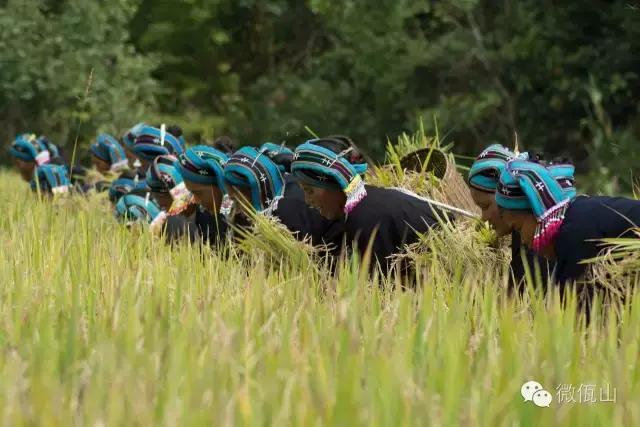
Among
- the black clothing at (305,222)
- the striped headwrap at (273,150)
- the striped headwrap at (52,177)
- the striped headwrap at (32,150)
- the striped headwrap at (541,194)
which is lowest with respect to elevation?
Answer: the black clothing at (305,222)

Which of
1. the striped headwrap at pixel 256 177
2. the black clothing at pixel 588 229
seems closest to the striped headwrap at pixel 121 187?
the striped headwrap at pixel 256 177

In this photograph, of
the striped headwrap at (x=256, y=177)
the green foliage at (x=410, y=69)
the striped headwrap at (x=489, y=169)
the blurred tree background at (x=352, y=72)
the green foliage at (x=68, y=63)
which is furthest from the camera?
the green foliage at (x=68, y=63)

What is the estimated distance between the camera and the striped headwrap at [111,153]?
8905mm

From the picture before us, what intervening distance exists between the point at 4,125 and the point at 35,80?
1.99 meters

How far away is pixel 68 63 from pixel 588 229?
15.6m

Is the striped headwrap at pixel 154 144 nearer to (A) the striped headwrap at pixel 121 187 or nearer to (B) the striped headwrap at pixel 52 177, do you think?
(A) the striped headwrap at pixel 121 187

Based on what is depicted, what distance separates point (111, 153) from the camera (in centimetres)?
896

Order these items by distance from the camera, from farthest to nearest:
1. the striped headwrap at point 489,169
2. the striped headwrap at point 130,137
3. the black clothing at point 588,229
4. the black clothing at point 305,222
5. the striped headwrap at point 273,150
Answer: the striped headwrap at point 130,137 → the striped headwrap at point 273,150 → the black clothing at point 305,222 → the striped headwrap at point 489,169 → the black clothing at point 588,229

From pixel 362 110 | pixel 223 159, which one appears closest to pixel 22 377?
pixel 223 159

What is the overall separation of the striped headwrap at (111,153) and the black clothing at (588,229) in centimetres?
571

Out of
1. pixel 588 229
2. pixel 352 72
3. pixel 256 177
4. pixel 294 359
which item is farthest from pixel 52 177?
pixel 352 72

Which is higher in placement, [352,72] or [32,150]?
[352,72]

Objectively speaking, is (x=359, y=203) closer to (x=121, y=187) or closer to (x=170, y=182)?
(x=170, y=182)

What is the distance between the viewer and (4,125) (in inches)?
788
